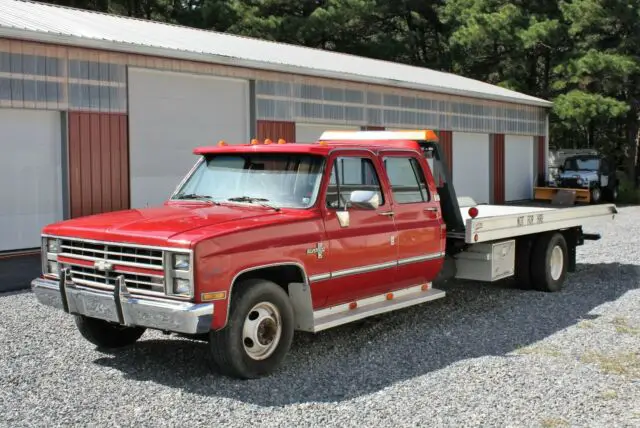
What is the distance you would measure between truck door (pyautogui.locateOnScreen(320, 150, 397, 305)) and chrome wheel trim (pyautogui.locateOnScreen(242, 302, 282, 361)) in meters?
0.56

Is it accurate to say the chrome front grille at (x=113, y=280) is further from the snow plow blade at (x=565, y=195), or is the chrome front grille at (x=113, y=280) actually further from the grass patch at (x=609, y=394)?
the snow plow blade at (x=565, y=195)

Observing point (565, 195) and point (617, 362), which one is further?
point (565, 195)

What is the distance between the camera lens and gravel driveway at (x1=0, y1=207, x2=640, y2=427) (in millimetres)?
5160

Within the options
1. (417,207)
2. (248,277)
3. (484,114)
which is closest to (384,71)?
(484,114)

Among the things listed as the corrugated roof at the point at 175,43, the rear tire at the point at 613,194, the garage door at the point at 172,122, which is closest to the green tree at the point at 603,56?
the rear tire at the point at 613,194

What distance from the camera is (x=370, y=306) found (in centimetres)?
707

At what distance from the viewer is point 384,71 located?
77.3ft

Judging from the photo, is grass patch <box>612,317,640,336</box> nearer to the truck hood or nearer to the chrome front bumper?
the truck hood

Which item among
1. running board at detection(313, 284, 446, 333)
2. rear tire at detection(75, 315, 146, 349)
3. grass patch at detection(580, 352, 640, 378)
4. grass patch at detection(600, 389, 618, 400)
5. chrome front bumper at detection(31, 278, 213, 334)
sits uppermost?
chrome front bumper at detection(31, 278, 213, 334)

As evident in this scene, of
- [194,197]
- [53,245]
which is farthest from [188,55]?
[53,245]

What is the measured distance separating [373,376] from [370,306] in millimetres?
1088

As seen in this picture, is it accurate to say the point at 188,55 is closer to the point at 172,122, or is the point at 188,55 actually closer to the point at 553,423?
the point at 172,122

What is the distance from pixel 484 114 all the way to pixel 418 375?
70.7 feet

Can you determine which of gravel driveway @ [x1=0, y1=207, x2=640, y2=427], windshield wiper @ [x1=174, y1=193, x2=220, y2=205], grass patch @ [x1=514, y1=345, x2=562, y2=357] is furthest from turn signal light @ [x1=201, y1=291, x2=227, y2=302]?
grass patch @ [x1=514, y1=345, x2=562, y2=357]
